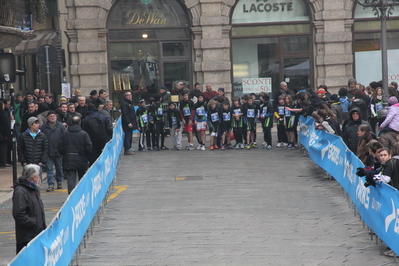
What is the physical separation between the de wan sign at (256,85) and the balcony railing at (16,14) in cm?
907

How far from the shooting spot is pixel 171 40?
27891 mm

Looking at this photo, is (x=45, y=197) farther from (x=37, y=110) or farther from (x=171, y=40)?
(x=171, y=40)

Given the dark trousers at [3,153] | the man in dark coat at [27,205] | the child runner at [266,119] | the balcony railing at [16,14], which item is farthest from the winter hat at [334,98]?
the man in dark coat at [27,205]

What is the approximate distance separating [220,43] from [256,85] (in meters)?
2.12

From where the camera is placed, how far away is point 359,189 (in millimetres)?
11344

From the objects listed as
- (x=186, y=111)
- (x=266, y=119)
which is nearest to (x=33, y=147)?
(x=186, y=111)

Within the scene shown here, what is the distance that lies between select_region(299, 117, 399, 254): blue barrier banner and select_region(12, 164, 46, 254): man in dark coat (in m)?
4.38

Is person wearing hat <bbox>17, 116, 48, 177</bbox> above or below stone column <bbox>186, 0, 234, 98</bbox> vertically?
below

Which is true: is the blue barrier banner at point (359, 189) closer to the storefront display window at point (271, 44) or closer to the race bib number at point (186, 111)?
the race bib number at point (186, 111)

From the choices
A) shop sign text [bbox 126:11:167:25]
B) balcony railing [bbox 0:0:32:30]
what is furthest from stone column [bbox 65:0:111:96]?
balcony railing [bbox 0:0:32:30]

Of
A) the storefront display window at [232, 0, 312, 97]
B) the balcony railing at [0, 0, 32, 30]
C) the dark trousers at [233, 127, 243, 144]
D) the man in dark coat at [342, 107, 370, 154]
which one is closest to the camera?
the man in dark coat at [342, 107, 370, 154]

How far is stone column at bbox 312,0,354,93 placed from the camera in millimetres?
27750

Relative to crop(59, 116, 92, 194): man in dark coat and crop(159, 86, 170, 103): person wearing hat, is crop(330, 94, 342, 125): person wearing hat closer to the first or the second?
crop(159, 86, 170, 103): person wearing hat

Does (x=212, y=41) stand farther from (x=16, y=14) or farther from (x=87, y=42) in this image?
(x=16, y=14)
